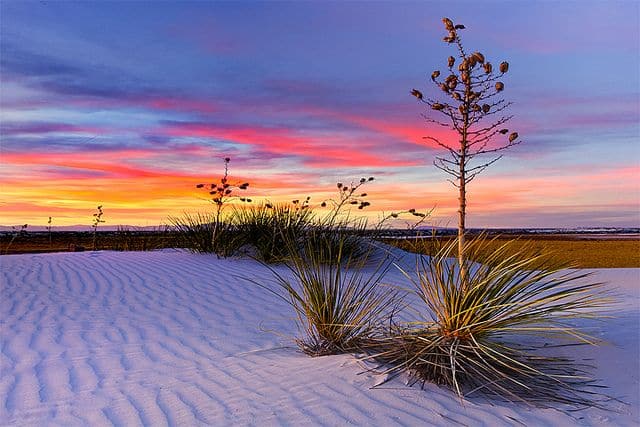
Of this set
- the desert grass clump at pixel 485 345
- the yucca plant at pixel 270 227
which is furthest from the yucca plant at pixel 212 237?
the desert grass clump at pixel 485 345

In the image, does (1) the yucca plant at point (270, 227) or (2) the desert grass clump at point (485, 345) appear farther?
(1) the yucca plant at point (270, 227)

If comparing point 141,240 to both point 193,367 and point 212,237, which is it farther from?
point 193,367

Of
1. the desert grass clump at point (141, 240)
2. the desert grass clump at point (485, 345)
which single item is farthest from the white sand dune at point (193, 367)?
the desert grass clump at point (141, 240)

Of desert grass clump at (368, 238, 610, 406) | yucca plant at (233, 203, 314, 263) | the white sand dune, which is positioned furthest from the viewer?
yucca plant at (233, 203, 314, 263)

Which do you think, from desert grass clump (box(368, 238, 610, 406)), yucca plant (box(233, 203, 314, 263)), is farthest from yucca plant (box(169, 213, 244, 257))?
desert grass clump (box(368, 238, 610, 406))

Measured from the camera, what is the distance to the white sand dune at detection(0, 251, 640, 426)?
4219mm

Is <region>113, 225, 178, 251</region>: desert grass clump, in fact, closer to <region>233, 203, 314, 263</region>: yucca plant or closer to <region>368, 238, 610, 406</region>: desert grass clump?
<region>233, 203, 314, 263</region>: yucca plant

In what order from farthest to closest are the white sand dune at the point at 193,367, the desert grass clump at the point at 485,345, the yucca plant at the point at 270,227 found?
1. the yucca plant at the point at 270,227
2. the desert grass clump at the point at 485,345
3. the white sand dune at the point at 193,367

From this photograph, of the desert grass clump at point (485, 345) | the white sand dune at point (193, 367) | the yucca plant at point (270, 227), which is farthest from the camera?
the yucca plant at point (270, 227)

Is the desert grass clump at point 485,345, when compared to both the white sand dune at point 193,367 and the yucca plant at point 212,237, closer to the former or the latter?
the white sand dune at point 193,367

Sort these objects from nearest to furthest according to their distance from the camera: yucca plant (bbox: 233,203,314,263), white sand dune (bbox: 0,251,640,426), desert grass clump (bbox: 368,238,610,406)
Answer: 1. white sand dune (bbox: 0,251,640,426)
2. desert grass clump (bbox: 368,238,610,406)
3. yucca plant (bbox: 233,203,314,263)

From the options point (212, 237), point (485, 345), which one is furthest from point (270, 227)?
point (485, 345)

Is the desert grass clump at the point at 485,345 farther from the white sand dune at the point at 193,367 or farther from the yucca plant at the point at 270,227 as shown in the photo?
the yucca plant at the point at 270,227

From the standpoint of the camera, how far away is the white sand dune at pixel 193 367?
422 cm
